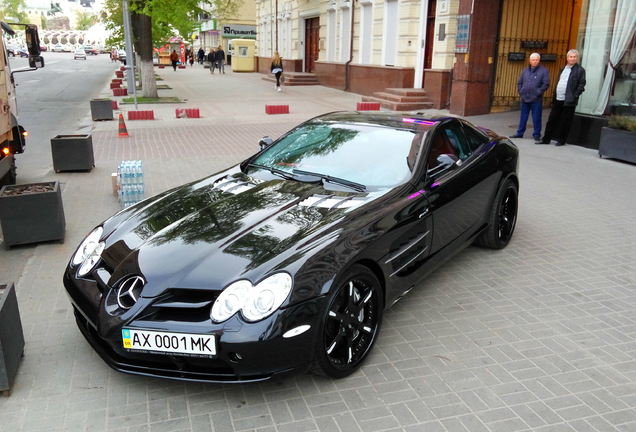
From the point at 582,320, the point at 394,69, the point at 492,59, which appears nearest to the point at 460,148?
the point at 582,320

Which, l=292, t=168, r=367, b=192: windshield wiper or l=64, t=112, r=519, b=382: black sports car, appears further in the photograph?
l=292, t=168, r=367, b=192: windshield wiper

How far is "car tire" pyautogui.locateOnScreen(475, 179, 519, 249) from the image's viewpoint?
5.50 m

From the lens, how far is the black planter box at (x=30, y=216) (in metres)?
5.68

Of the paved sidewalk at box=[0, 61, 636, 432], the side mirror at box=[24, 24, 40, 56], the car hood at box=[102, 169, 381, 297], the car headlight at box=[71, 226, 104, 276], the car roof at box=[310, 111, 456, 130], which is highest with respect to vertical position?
the side mirror at box=[24, 24, 40, 56]

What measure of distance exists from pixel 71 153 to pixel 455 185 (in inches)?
274

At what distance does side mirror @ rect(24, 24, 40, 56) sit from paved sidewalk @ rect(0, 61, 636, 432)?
303 cm

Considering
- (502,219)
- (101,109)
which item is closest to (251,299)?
(502,219)

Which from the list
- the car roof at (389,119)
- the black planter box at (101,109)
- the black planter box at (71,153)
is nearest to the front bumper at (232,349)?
the car roof at (389,119)

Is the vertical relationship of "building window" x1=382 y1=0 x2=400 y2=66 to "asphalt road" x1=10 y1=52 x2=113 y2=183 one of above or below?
above

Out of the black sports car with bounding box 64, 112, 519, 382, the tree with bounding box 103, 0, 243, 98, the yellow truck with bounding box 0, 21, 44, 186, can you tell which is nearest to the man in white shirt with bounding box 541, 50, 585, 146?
the black sports car with bounding box 64, 112, 519, 382

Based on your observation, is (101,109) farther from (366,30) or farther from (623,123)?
(623,123)

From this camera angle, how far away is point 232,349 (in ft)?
9.68

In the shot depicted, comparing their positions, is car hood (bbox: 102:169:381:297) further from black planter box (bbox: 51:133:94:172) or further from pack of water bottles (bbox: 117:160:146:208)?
black planter box (bbox: 51:133:94:172)

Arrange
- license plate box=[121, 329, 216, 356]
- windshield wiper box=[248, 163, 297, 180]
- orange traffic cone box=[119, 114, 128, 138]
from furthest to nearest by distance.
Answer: orange traffic cone box=[119, 114, 128, 138], windshield wiper box=[248, 163, 297, 180], license plate box=[121, 329, 216, 356]
